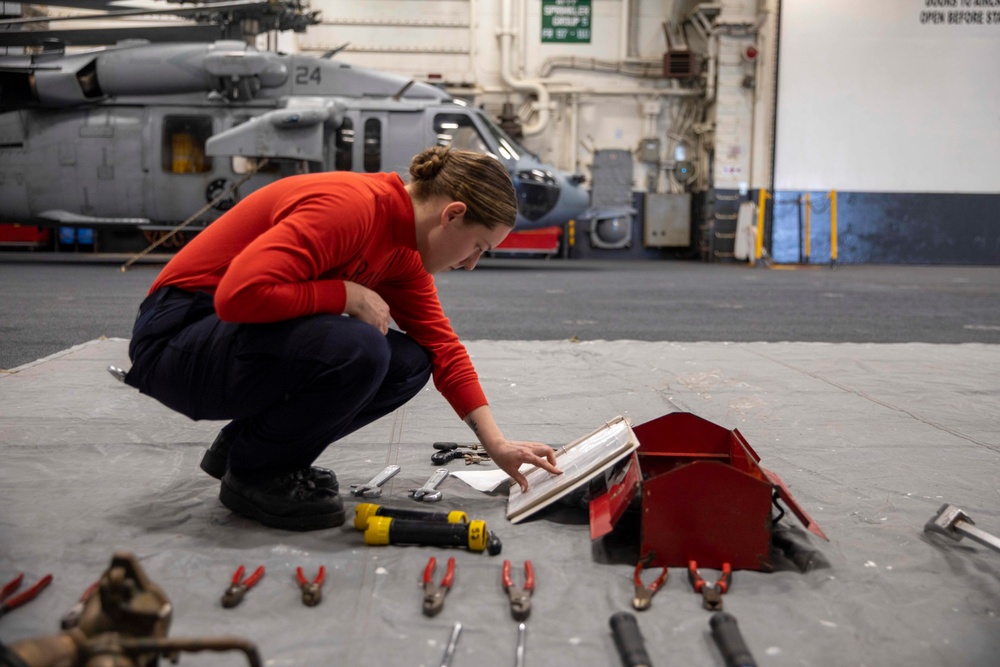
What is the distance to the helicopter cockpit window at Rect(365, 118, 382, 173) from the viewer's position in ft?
30.7

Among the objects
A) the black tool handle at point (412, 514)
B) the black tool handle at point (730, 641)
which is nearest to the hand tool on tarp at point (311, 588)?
the black tool handle at point (412, 514)

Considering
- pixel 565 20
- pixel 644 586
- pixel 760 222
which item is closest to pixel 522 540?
pixel 644 586

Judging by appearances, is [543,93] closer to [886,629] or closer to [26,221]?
[26,221]

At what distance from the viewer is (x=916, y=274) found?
11234 mm

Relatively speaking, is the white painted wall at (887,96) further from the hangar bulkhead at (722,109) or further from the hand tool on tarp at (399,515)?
the hand tool on tarp at (399,515)

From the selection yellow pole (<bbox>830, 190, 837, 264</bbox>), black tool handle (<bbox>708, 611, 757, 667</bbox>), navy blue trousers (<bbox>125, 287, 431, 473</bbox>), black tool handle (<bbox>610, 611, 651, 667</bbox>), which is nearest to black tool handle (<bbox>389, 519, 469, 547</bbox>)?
navy blue trousers (<bbox>125, 287, 431, 473</bbox>)

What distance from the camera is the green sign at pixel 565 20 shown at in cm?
1395

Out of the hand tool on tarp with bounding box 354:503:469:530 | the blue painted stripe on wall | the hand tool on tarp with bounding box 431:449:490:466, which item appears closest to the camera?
the hand tool on tarp with bounding box 354:503:469:530

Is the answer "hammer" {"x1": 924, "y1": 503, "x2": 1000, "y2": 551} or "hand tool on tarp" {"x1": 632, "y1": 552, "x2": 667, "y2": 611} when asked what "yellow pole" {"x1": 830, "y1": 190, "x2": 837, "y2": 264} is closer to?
"hammer" {"x1": 924, "y1": 503, "x2": 1000, "y2": 551}

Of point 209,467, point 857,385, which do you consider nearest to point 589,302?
point 857,385

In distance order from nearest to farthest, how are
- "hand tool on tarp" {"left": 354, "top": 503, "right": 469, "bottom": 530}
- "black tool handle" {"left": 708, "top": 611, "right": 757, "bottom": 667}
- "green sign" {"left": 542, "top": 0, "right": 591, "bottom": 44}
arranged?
"black tool handle" {"left": 708, "top": 611, "right": 757, "bottom": 667}
"hand tool on tarp" {"left": 354, "top": 503, "right": 469, "bottom": 530}
"green sign" {"left": 542, "top": 0, "right": 591, "bottom": 44}

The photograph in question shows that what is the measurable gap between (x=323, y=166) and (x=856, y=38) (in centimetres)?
882

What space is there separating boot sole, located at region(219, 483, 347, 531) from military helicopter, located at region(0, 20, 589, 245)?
7.63 m

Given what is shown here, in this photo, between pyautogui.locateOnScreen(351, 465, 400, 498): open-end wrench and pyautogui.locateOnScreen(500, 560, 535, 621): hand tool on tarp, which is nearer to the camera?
pyautogui.locateOnScreen(500, 560, 535, 621): hand tool on tarp
